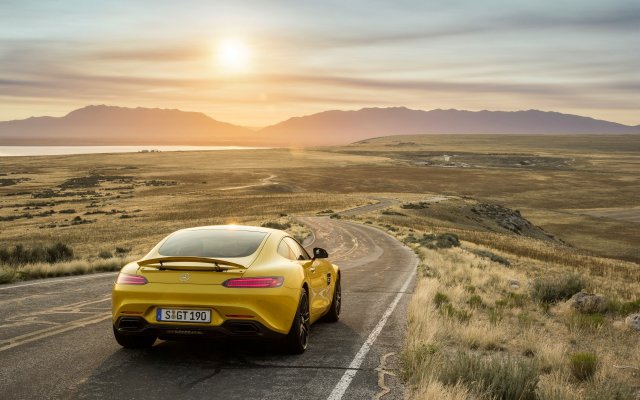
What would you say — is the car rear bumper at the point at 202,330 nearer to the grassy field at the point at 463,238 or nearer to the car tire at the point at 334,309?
the grassy field at the point at 463,238

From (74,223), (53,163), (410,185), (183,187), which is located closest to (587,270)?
(74,223)

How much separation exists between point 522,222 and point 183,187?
53.8 metres

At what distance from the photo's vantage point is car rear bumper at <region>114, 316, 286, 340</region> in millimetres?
6875

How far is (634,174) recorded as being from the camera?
150 m

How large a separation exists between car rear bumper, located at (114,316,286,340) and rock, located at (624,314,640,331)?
7068 millimetres

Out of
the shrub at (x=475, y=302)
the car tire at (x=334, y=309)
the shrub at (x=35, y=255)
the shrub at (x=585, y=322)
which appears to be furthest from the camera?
the shrub at (x=35, y=255)

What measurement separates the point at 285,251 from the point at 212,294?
1.73 metres

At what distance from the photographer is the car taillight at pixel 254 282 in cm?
703

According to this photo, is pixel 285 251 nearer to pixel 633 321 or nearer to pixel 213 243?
pixel 213 243

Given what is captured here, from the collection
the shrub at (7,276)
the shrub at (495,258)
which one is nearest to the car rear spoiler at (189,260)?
the shrub at (7,276)

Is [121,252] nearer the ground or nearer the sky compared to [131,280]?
nearer the ground

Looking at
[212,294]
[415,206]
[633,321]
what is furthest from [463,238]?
[212,294]

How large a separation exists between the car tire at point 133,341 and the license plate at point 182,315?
2.28 ft

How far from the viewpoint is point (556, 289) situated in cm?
1429
